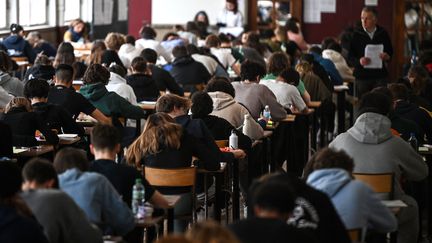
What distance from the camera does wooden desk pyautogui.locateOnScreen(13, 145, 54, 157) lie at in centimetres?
869

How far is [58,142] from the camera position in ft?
30.1

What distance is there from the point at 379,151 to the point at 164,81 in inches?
254

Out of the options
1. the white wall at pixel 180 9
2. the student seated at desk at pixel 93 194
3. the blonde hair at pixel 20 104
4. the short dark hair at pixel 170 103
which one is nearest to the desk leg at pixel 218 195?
the short dark hair at pixel 170 103

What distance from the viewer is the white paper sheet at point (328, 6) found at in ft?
72.9

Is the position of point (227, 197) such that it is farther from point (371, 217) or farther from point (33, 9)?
point (33, 9)

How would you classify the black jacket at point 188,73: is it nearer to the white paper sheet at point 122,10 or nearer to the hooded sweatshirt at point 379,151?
the white paper sheet at point 122,10

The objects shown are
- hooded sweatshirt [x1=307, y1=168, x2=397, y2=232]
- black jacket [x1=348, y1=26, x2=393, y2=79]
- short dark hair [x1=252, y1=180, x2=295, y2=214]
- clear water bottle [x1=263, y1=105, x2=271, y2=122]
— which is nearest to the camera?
short dark hair [x1=252, y1=180, x2=295, y2=214]

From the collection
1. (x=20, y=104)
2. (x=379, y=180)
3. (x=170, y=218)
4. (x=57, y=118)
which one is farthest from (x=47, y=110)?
(x=379, y=180)

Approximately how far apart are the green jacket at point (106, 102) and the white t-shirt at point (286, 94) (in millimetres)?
1477

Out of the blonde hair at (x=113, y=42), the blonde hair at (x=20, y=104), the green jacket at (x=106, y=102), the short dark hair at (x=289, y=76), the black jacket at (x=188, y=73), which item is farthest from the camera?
the blonde hair at (x=113, y=42)

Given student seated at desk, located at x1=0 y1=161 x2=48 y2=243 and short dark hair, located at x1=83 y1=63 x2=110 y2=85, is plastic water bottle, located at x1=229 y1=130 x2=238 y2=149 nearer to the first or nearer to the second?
short dark hair, located at x1=83 y1=63 x2=110 y2=85

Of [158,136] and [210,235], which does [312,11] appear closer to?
[158,136]

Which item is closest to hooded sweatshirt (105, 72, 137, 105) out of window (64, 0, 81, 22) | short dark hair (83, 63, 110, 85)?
short dark hair (83, 63, 110, 85)

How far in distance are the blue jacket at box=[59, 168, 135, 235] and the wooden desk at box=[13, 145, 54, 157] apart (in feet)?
9.51
